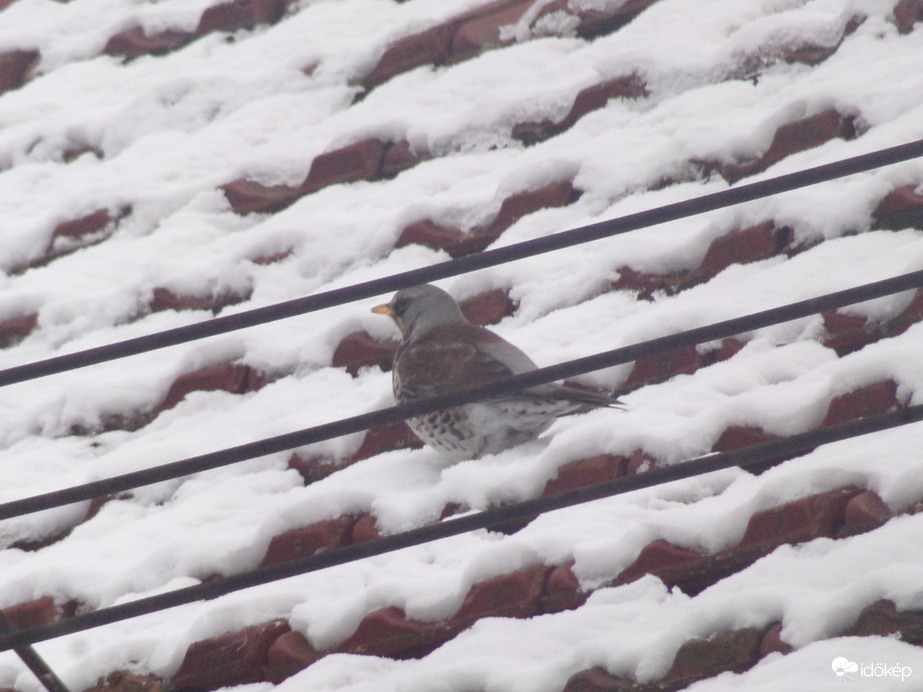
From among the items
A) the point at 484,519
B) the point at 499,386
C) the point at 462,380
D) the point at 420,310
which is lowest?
the point at 462,380

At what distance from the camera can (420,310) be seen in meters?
4.21

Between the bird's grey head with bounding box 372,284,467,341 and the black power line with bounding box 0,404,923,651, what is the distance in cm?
193

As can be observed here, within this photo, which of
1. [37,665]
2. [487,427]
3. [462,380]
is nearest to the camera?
[37,665]

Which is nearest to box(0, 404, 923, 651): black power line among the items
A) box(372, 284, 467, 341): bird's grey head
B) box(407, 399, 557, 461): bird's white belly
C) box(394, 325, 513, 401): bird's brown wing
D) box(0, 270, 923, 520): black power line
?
box(0, 270, 923, 520): black power line

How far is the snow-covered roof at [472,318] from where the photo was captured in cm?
225

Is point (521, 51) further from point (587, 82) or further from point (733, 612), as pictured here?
point (733, 612)

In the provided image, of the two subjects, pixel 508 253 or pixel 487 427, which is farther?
pixel 487 427

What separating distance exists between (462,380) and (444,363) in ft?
0.29

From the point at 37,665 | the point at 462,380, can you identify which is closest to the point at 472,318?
the point at 462,380

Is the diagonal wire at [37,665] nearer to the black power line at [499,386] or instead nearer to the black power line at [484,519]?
the black power line at [484,519]

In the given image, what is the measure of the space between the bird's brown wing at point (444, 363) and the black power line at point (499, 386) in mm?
1577

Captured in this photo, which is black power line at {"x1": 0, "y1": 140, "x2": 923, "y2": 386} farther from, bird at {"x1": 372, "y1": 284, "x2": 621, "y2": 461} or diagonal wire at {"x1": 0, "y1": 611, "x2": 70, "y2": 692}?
bird at {"x1": 372, "y1": 284, "x2": 621, "y2": 461}

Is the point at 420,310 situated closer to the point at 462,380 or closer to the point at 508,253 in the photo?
the point at 462,380

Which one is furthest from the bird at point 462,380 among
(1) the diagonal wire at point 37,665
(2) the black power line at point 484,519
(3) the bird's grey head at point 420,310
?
(1) the diagonal wire at point 37,665
